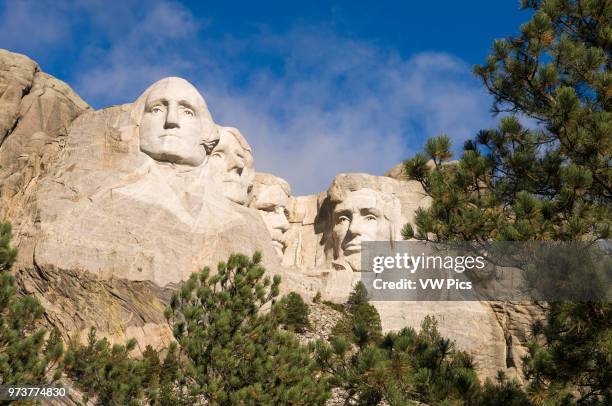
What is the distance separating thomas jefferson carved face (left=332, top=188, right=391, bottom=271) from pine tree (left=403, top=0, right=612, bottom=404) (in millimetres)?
10637

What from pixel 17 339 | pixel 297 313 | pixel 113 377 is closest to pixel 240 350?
pixel 113 377

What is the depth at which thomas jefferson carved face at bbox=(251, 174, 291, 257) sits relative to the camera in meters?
22.7

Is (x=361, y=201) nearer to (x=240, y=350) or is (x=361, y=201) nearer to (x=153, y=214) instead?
(x=153, y=214)

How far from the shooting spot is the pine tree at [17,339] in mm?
9820

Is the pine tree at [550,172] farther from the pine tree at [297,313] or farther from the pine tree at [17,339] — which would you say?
the pine tree at [297,313]

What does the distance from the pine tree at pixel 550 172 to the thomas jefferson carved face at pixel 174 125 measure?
849cm

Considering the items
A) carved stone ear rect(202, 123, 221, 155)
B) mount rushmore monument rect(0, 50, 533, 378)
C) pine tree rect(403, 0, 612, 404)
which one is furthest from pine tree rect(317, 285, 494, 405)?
carved stone ear rect(202, 123, 221, 155)

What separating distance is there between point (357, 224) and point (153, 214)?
20.3ft

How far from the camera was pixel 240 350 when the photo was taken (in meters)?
10.9

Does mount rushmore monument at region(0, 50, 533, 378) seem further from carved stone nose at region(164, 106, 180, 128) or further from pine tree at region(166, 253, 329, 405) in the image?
pine tree at region(166, 253, 329, 405)

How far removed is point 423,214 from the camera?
9578mm
